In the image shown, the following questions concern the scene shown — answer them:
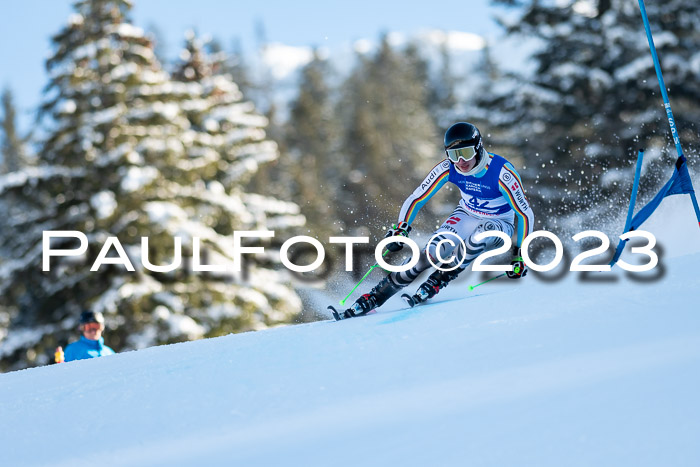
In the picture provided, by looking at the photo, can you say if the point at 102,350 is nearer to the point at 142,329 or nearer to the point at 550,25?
the point at 142,329

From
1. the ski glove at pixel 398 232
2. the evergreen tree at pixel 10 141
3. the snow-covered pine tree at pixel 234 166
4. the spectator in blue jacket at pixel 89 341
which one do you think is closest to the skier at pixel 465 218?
the ski glove at pixel 398 232

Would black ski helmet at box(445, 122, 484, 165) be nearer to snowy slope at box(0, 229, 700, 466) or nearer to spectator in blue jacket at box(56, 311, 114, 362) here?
snowy slope at box(0, 229, 700, 466)

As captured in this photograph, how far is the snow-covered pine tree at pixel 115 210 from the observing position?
14.8m

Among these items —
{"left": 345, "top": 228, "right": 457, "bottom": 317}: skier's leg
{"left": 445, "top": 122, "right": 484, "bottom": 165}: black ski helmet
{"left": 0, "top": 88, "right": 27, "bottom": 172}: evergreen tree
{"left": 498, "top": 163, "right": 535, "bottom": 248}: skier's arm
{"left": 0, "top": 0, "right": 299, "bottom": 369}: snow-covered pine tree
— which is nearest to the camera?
{"left": 445, "top": 122, "right": 484, "bottom": 165}: black ski helmet

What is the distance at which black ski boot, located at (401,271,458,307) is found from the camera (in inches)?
266

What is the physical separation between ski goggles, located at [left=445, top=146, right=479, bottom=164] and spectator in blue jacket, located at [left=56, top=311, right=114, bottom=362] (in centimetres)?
400

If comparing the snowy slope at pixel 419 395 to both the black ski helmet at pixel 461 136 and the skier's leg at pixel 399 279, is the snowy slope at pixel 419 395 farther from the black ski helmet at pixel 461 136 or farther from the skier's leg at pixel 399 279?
the black ski helmet at pixel 461 136

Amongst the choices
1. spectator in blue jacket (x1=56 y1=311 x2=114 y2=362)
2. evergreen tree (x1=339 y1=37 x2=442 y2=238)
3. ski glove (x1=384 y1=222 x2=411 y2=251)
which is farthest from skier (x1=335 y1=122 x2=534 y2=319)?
evergreen tree (x1=339 y1=37 x2=442 y2=238)

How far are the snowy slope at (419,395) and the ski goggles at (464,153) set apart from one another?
55.2 inches

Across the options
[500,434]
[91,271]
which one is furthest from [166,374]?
[91,271]

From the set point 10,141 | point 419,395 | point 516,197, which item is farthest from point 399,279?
point 10,141

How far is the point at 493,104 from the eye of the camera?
19.8 m

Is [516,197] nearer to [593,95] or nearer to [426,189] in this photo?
[426,189]

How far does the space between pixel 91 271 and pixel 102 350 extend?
793 cm
